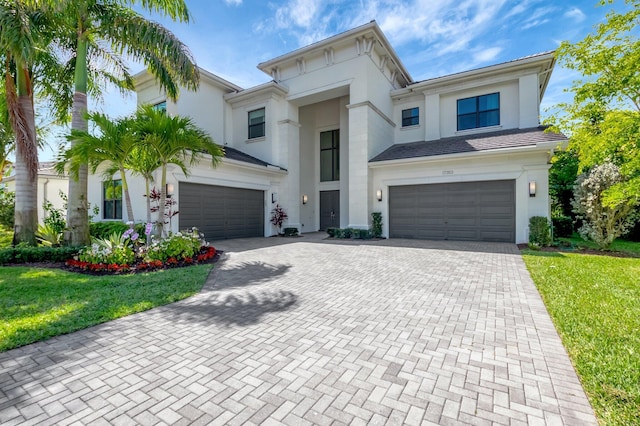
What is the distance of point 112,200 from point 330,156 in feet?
39.1

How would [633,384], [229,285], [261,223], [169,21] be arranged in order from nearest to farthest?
[633,384], [229,285], [169,21], [261,223]

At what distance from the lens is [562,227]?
14.8m

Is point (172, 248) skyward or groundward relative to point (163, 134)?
groundward

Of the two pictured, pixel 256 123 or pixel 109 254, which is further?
pixel 256 123

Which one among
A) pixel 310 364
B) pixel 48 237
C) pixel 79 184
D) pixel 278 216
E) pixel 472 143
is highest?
pixel 472 143

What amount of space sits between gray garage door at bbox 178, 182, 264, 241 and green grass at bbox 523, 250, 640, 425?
11.3m

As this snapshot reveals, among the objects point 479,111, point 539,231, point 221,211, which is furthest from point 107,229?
point 479,111

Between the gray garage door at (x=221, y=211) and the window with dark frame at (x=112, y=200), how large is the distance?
451 centimetres

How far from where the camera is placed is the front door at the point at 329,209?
60.0ft

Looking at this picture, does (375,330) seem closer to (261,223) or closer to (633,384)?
(633,384)

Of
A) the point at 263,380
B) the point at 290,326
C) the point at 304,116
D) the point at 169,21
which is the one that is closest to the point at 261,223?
the point at 304,116

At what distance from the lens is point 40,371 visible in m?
2.81

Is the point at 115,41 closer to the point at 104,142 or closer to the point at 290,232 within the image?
the point at 104,142

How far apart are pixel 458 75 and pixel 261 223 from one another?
39.2 ft
